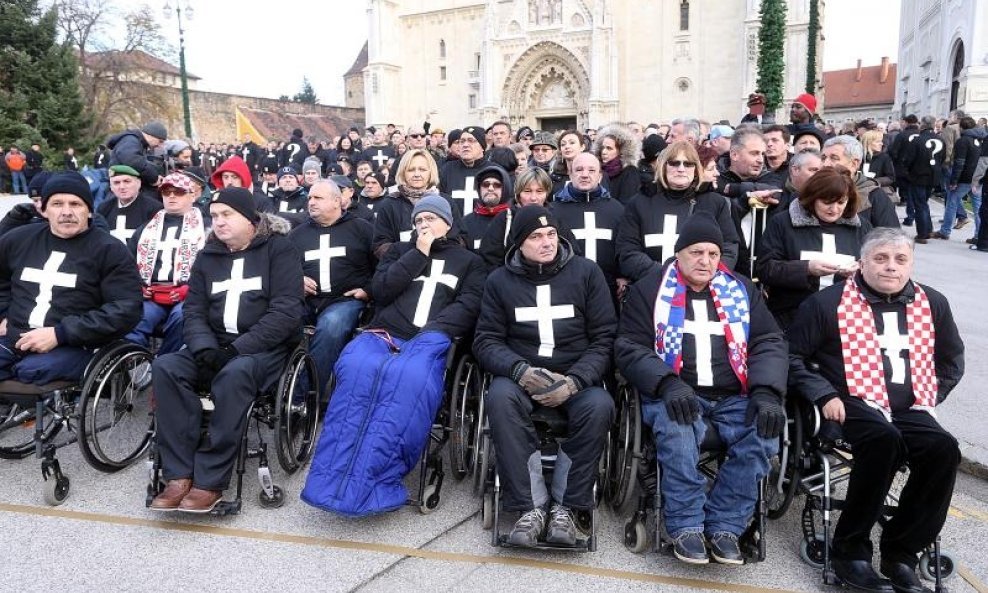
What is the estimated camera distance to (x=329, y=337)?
14.8 feet

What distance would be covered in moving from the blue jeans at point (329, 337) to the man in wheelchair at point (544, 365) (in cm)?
135

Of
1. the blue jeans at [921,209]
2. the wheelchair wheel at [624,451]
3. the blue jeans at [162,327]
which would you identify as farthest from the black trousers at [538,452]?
the blue jeans at [921,209]

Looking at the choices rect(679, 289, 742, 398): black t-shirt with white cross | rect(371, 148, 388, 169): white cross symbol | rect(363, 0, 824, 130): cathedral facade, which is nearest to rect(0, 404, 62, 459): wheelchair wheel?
rect(679, 289, 742, 398): black t-shirt with white cross

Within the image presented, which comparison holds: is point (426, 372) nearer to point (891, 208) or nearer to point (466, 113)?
point (891, 208)

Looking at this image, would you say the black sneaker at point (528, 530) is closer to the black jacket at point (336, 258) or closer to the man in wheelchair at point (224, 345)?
the man in wheelchair at point (224, 345)

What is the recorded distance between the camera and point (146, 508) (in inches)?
135

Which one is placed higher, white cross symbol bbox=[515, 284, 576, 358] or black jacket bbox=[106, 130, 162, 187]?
black jacket bbox=[106, 130, 162, 187]

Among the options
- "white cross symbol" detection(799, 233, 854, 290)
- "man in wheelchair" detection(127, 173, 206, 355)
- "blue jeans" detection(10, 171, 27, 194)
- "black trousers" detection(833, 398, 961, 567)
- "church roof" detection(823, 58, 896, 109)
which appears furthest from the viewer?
"church roof" detection(823, 58, 896, 109)

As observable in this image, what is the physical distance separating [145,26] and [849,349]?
33275mm

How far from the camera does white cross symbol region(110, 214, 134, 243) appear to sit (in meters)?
5.28

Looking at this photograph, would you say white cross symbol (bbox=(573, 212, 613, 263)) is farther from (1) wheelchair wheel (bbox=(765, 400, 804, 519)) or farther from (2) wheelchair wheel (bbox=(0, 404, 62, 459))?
(2) wheelchair wheel (bbox=(0, 404, 62, 459))

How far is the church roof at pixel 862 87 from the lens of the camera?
51.8m

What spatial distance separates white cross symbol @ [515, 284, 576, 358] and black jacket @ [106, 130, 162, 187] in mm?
4305

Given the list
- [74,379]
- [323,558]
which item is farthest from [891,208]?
[74,379]
